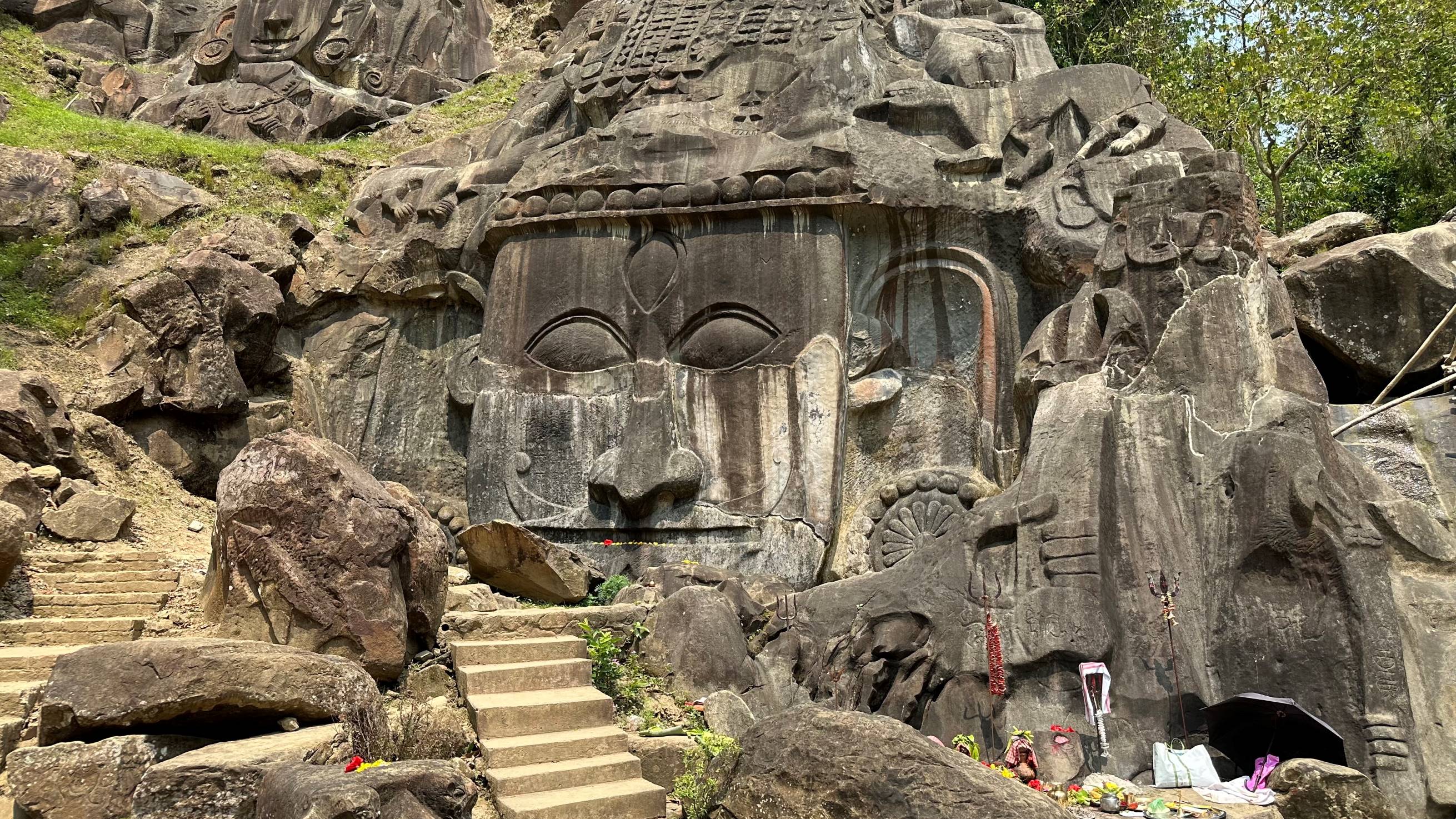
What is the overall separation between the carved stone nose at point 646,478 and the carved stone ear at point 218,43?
476 inches

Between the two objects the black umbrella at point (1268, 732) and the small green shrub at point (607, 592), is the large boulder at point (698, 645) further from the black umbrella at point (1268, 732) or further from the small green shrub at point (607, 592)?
the black umbrella at point (1268, 732)

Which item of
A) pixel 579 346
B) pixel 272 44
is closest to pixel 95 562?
pixel 579 346

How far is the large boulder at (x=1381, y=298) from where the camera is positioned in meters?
10.1

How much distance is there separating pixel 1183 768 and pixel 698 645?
3023mm

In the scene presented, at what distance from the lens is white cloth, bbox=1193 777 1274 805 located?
5.45 m

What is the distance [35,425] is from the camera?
852cm

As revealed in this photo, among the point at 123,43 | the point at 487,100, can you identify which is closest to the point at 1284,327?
the point at 487,100

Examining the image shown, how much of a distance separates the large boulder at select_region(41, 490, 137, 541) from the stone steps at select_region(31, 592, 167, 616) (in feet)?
3.67

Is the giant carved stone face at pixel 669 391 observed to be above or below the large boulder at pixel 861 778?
above

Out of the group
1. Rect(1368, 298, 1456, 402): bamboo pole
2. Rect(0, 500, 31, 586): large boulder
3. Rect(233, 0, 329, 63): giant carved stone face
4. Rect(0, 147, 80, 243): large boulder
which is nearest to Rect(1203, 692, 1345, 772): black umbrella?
Rect(1368, 298, 1456, 402): bamboo pole

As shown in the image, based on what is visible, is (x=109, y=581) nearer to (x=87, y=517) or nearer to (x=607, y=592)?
(x=87, y=517)

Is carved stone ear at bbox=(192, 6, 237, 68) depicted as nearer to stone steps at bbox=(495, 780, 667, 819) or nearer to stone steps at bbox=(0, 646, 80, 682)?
stone steps at bbox=(0, 646, 80, 682)

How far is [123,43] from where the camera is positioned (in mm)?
20875

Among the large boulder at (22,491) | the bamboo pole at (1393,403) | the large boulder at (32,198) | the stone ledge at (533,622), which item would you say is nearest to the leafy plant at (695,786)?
the stone ledge at (533,622)
